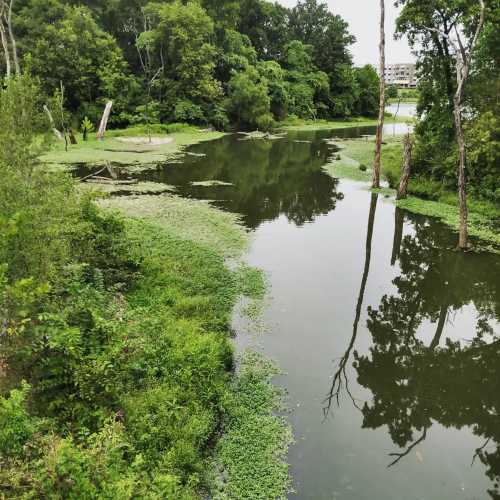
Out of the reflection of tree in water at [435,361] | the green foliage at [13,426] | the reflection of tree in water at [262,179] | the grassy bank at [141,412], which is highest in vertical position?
the reflection of tree in water at [262,179]

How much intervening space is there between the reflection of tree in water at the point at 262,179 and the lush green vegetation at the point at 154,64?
13990 millimetres

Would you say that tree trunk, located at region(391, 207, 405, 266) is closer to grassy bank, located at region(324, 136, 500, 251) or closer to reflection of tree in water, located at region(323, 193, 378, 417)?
grassy bank, located at region(324, 136, 500, 251)

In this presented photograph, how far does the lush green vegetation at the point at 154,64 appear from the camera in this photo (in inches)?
1896

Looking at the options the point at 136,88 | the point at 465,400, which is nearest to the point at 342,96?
the point at 136,88

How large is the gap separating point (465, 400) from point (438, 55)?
22.6m

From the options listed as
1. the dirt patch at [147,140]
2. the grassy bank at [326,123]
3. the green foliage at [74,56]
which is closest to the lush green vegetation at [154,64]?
the green foliage at [74,56]

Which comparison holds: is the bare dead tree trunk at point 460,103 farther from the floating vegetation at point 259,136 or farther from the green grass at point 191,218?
the floating vegetation at point 259,136

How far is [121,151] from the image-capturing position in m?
37.6

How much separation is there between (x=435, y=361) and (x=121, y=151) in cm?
3344

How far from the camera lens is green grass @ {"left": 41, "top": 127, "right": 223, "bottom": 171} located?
104ft

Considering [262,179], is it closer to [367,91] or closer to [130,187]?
[130,187]

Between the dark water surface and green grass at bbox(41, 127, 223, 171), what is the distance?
14299mm

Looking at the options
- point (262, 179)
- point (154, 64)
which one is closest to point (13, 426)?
point (262, 179)

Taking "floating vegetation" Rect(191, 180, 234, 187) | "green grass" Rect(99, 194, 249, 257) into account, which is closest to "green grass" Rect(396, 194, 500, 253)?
"green grass" Rect(99, 194, 249, 257)
